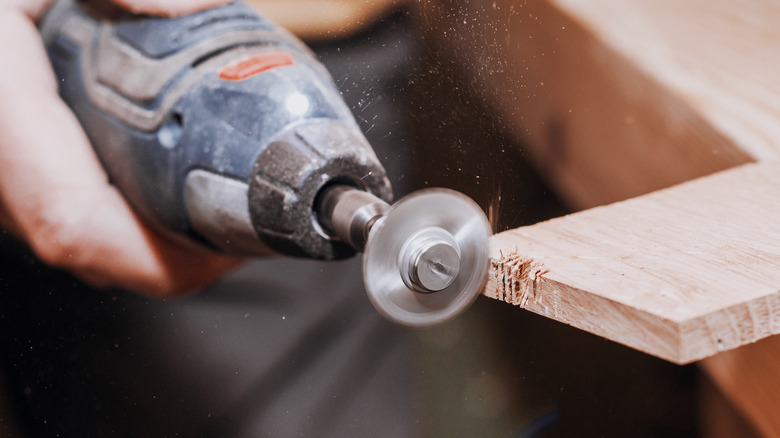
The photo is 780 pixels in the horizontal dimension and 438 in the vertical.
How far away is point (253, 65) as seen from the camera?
15.4 inches

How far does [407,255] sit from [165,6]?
0.21 m

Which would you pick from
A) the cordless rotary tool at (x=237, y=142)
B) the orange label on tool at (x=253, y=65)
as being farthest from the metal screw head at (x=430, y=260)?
the orange label on tool at (x=253, y=65)

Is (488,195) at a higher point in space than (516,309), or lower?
higher

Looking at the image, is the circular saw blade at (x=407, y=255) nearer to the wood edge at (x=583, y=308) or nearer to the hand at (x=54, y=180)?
the wood edge at (x=583, y=308)

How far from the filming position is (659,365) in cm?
72

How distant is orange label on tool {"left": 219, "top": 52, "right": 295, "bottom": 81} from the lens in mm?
389

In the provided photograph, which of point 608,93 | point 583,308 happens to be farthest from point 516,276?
point 608,93

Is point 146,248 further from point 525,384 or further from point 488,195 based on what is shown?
point 525,384

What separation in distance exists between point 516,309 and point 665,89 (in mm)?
243

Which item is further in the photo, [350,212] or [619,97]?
[619,97]

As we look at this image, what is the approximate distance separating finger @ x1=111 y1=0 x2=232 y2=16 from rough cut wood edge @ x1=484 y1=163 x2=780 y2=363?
0.23 metres

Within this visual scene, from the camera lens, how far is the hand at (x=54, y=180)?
38cm

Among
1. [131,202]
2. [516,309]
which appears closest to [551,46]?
[516,309]

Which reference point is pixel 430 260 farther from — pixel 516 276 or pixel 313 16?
pixel 313 16
